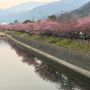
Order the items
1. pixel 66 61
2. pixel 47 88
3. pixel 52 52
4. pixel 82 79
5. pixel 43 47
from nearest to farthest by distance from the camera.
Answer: pixel 47 88, pixel 82 79, pixel 66 61, pixel 52 52, pixel 43 47

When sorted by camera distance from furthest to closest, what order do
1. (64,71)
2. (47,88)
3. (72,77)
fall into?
(64,71)
(72,77)
(47,88)

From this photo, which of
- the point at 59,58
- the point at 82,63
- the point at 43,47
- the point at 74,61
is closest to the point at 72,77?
the point at 82,63

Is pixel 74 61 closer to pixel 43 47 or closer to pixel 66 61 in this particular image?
pixel 66 61

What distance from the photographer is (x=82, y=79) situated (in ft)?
89.9

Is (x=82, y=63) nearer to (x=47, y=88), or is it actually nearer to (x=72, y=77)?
(x=72, y=77)

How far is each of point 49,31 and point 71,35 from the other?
18.6 meters

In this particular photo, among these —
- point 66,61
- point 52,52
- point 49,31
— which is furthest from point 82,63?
point 49,31

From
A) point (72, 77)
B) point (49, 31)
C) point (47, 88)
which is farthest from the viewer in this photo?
point (49, 31)

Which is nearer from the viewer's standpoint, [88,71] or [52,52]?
[88,71]

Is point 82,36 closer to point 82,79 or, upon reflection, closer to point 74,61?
point 74,61

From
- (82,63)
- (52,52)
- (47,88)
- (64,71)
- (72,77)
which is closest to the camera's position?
(47,88)

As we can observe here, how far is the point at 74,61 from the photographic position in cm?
3481

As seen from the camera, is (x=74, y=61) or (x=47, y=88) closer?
(x=47, y=88)

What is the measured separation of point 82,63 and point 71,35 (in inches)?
1005
